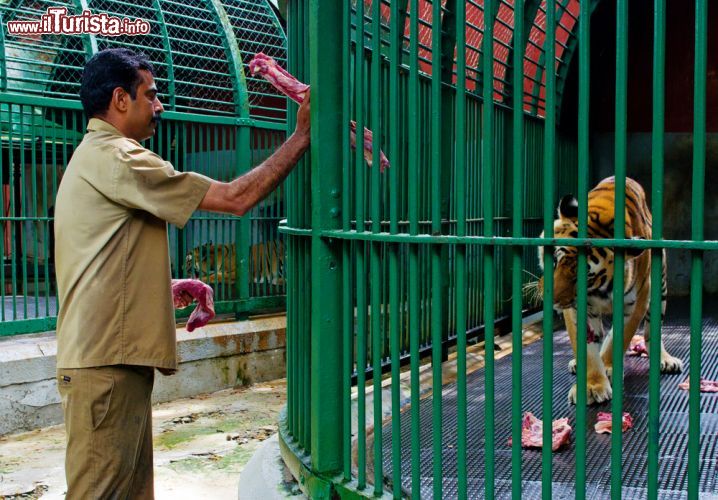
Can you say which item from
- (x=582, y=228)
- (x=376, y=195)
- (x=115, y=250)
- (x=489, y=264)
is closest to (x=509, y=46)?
(x=376, y=195)

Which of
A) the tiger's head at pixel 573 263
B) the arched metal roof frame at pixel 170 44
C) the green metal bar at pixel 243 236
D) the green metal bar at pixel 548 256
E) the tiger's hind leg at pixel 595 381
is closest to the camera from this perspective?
the green metal bar at pixel 548 256

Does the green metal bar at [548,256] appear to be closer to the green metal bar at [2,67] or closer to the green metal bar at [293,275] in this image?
the green metal bar at [293,275]

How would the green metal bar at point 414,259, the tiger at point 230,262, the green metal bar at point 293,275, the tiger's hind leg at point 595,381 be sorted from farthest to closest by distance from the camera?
the tiger at point 230,262 < the tiger's hind leg at point 595,381 < the green metal bar at point 293,275 < the green metal bar at point 414,259

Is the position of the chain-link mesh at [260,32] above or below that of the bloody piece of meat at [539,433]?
above

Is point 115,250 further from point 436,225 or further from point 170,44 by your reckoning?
point 170,44

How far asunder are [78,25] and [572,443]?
21.1 ft

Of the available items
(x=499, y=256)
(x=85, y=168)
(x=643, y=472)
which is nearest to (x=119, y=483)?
(x=85, y=168)

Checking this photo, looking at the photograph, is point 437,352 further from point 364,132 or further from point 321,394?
point 364,132

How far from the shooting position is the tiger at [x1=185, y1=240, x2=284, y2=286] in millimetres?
8453

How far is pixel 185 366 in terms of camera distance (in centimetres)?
761

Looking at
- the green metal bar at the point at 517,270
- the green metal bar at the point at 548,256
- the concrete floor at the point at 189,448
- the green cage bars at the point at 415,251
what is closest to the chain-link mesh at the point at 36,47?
the concrete floor at the point at 189,448

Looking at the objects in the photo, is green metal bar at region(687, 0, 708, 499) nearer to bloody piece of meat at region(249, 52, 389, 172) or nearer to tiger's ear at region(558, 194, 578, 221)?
bloody piece of meat at region(249, 52, 389, 172)

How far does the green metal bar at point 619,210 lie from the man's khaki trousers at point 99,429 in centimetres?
172

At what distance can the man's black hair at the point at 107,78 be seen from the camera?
3.10 metres
